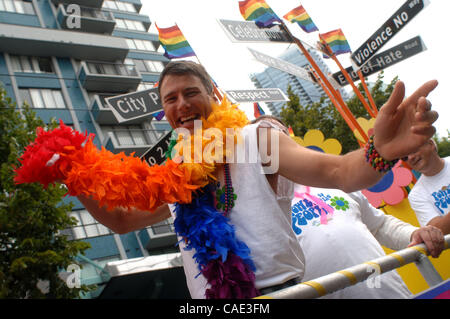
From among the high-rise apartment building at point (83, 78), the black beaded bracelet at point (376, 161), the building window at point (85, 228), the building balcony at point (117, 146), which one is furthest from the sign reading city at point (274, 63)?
the building balcony at point (117, 146)

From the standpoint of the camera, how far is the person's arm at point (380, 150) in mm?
811

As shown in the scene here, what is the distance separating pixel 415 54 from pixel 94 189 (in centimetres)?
468

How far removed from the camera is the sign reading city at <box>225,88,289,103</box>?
4132mm

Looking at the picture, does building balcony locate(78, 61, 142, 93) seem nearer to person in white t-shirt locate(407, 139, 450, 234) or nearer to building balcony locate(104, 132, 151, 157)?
building balcony locate(104, 132, 151, 157)

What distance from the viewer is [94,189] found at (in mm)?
1395

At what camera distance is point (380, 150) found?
88cm

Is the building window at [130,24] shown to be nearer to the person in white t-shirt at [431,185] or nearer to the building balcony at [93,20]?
the building balcony at [93,20]

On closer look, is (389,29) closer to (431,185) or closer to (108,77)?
(431,185)

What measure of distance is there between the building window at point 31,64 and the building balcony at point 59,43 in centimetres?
23

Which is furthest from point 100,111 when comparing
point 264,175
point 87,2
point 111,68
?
point 264,175

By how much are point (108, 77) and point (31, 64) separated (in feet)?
10.9

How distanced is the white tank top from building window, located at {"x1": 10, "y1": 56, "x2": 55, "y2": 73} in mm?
16983

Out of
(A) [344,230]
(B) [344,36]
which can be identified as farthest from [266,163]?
(B) [344,36]

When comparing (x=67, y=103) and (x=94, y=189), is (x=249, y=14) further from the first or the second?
(x=67, y=103)
